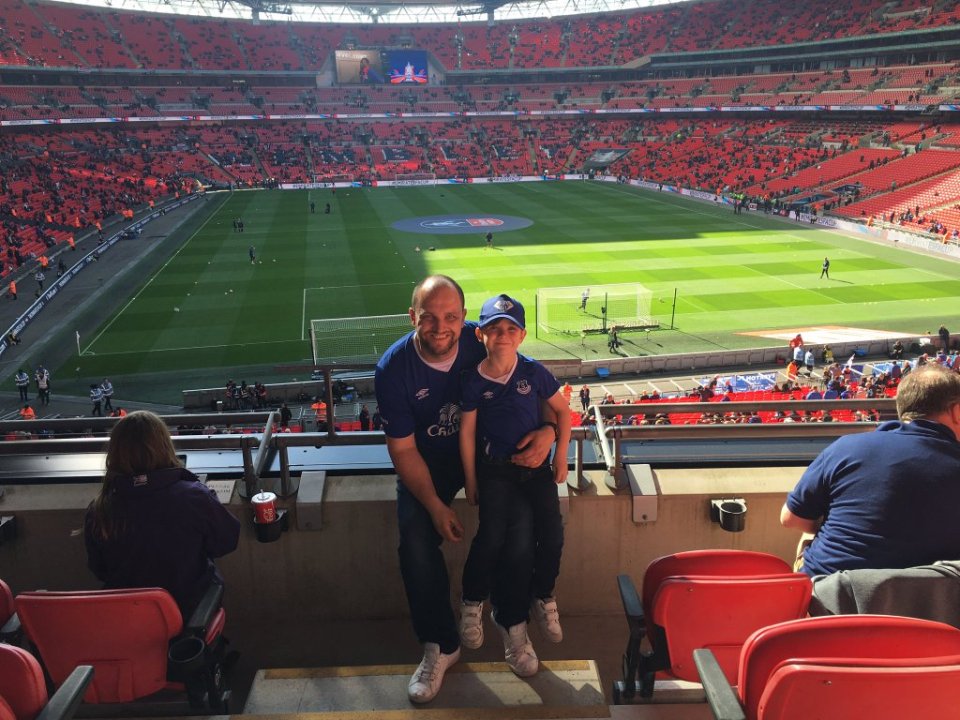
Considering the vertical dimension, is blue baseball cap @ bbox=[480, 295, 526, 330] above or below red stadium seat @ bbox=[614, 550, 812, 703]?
above

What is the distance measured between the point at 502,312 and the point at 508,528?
1.14 meters

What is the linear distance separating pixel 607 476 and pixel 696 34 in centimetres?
8911

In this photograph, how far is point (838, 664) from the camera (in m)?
2.03

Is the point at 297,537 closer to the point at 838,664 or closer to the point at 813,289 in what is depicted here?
the point at 838,664

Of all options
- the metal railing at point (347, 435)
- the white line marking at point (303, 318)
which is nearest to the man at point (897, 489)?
the metal railing at point (347, 435)

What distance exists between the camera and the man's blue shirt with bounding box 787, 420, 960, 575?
8.95 ft

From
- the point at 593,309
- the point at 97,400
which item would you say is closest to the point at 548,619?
the point at 97,400

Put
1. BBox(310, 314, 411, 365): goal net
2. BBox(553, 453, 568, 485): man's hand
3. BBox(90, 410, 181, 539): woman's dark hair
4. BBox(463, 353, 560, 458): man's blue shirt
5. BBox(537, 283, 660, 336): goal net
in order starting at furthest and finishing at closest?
BBox(537, 283, 660, 336): goal net
BBox(310, 314, 411, 365): goal net
BBox(553, 453, 568, 485): man's hand
BBox(463, 353, 560, 458): man's blue shirt
BBox(90, 410, 181, 539): woman's dark hair

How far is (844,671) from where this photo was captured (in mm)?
1978

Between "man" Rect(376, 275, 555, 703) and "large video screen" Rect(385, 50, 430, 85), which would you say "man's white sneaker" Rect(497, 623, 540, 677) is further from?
"large video screen" Rect(385, 50, 430, 85)

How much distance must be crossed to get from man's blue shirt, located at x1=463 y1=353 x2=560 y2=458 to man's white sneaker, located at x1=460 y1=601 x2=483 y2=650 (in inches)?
34.6

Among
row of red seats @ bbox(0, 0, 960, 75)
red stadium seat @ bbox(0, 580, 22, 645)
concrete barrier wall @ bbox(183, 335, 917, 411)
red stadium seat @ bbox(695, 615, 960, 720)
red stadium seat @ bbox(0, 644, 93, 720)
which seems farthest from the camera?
row of red seats @ bbox(0, 0, 960, 75)

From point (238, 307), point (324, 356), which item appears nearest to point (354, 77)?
point (238, 307)

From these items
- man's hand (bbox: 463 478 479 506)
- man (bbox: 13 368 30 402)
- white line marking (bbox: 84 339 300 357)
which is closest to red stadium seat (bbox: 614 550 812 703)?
man's hand (bbox: 463 478 479 506)
